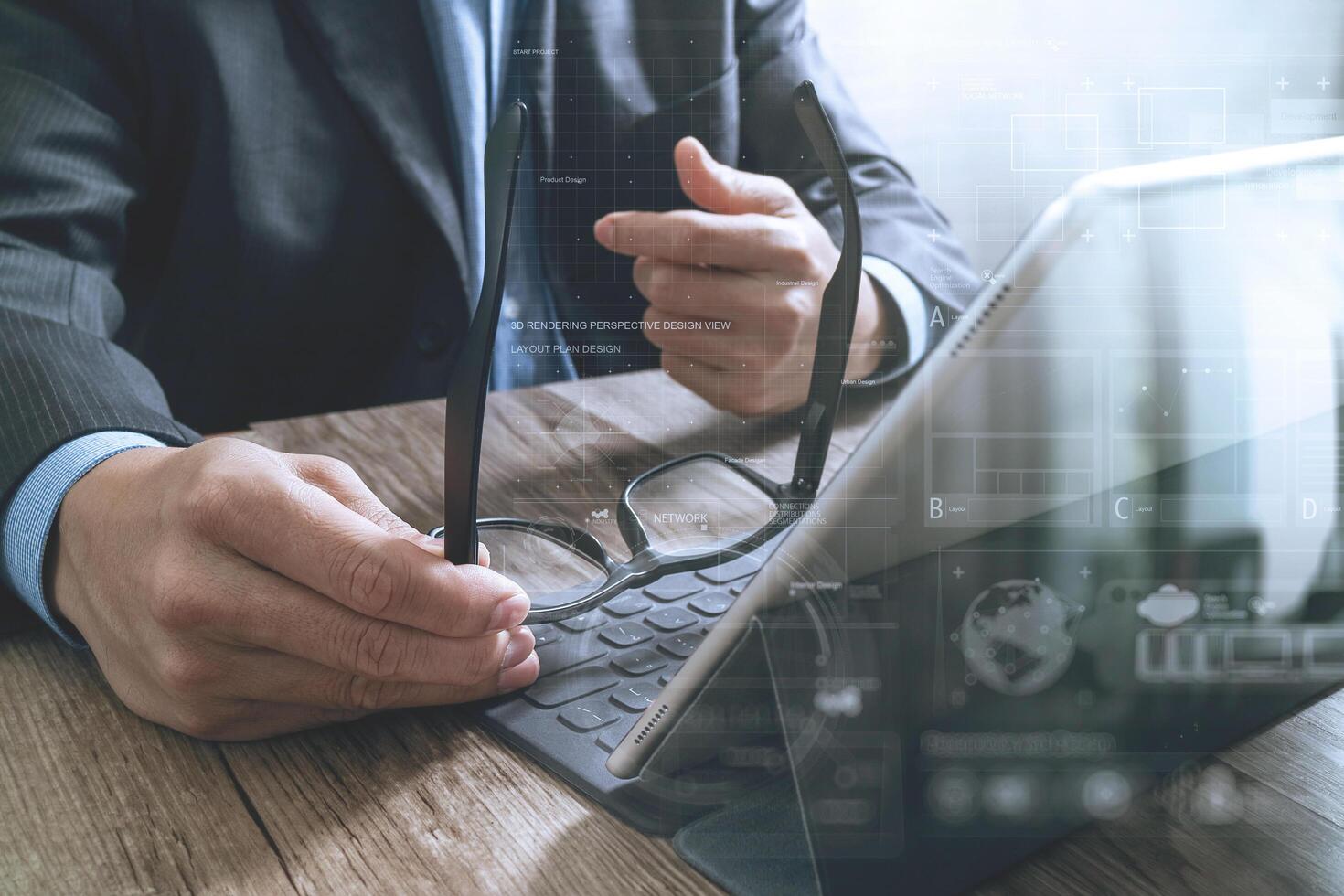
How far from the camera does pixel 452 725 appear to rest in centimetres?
29

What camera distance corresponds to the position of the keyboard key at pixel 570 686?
295mm

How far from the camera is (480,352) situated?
25 centimetres

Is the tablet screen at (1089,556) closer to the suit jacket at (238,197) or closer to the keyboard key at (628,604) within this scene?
the keyboard key at (628,604)

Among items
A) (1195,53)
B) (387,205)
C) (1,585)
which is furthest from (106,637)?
(387,205)

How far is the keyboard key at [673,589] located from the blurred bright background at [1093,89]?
0.53 feet

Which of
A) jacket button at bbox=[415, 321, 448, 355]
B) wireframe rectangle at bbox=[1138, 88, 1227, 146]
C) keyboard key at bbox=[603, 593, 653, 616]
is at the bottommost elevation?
keyboard key at bbox=[603, 593, 653, 616]

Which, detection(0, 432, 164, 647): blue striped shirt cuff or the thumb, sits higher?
the thumb

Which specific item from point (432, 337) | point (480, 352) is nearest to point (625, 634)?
point (480, 352)

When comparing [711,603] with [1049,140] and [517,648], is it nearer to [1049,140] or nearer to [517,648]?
[517,648]

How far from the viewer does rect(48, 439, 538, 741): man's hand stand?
0.88 feet

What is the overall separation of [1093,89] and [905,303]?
9cm

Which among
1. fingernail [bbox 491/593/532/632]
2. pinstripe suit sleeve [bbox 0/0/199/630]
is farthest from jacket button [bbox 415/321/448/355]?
fingernail [bbox 491/593/532/632]

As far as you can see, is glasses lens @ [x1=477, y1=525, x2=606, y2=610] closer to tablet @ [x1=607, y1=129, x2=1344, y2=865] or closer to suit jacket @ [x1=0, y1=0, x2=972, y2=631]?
tablet @ [x1=607, y1=129, x2=1344, y2=865]

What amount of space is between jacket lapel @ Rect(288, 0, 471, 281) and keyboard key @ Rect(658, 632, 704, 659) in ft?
1.50
